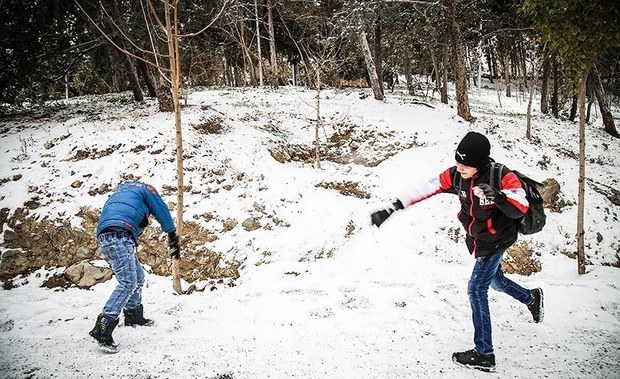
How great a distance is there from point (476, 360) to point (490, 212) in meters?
1.47

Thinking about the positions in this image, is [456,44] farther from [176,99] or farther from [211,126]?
[176,99]

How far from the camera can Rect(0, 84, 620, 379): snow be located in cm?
340

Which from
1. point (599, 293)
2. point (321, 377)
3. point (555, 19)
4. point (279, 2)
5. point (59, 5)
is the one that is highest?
point (279, 2)

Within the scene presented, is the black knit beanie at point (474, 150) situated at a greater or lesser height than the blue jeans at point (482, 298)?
greater

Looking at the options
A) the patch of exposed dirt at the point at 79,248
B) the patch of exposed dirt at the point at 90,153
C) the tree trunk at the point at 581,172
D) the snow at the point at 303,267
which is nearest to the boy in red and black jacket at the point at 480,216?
the snow at the point at 303,267

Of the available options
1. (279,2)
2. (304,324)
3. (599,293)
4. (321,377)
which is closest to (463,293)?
(599,293)

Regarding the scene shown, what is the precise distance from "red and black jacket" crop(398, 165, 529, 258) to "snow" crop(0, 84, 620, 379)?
0.80m

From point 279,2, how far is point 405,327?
2473cm

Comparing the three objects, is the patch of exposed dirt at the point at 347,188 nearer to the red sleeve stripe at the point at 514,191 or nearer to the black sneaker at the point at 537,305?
the black sneaker at the point at 537,305

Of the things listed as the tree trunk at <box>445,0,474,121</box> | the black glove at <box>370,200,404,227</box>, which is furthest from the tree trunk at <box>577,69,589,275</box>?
the tree trunk at <box>445,0,474,121</box>

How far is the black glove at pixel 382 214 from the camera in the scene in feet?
11.1

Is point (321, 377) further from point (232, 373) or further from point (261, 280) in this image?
point (261, 280)

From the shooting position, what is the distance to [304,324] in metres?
Answer: 4.16

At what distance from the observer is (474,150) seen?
296cm
